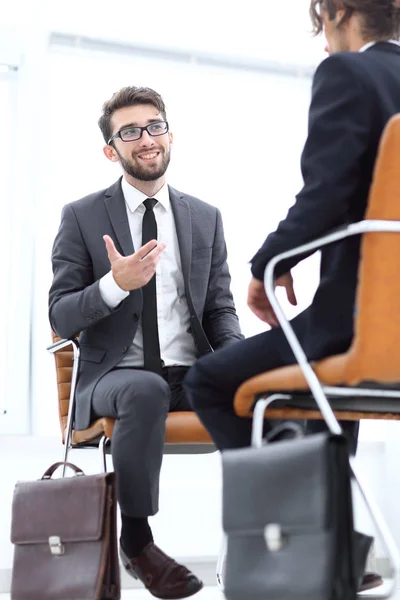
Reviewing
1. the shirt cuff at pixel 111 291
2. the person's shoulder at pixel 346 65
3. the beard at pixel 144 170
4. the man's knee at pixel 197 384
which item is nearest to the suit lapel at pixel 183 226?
the beard at pixel 144 170

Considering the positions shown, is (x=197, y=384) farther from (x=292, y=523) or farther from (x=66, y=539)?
(x=66, y=539)

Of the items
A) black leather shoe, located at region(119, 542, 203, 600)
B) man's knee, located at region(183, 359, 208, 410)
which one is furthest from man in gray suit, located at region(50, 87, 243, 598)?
man's knee, located at region(183, 359, 208, 410)

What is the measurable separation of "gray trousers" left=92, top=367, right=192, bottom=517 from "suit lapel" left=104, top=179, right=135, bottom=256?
0.53 metres

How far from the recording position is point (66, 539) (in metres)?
2.51

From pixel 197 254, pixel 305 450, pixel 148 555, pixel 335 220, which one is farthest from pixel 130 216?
pixel 305 450

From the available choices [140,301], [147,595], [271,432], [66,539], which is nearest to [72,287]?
[140,301]

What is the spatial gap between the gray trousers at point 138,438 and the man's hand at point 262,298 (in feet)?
2.19

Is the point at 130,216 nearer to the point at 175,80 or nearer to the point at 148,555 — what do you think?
the point at 148,555

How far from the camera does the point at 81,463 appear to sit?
3926 mm

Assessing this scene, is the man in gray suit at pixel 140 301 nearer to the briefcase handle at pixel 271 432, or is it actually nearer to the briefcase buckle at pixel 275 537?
the briefcase handle at pixel 271 432

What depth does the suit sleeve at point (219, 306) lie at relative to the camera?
9.98 feet

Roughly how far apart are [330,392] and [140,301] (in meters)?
1.24

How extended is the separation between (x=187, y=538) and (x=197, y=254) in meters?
1.48

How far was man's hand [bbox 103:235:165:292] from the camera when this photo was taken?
8.34 feet
